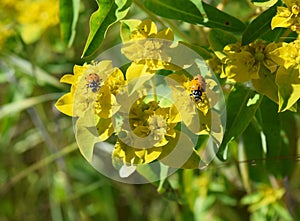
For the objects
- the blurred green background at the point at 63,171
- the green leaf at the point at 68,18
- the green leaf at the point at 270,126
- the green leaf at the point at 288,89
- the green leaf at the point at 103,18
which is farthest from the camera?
the blurred green background at the point at 63,171

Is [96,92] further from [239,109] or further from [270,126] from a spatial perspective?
[270,126]

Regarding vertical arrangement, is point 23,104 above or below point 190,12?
below

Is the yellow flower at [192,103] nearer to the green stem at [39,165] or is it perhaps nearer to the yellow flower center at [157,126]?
the yellow flower center at [157,126]

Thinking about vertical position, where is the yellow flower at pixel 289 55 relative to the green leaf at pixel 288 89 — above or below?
above

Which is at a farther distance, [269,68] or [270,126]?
[270,126]

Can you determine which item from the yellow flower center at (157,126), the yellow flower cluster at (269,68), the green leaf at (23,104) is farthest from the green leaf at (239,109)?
the green leaf at (23,104)

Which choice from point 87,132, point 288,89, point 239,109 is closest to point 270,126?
point 239,109

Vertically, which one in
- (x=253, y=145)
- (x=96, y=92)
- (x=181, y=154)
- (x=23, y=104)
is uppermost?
(x=96, y=92)
